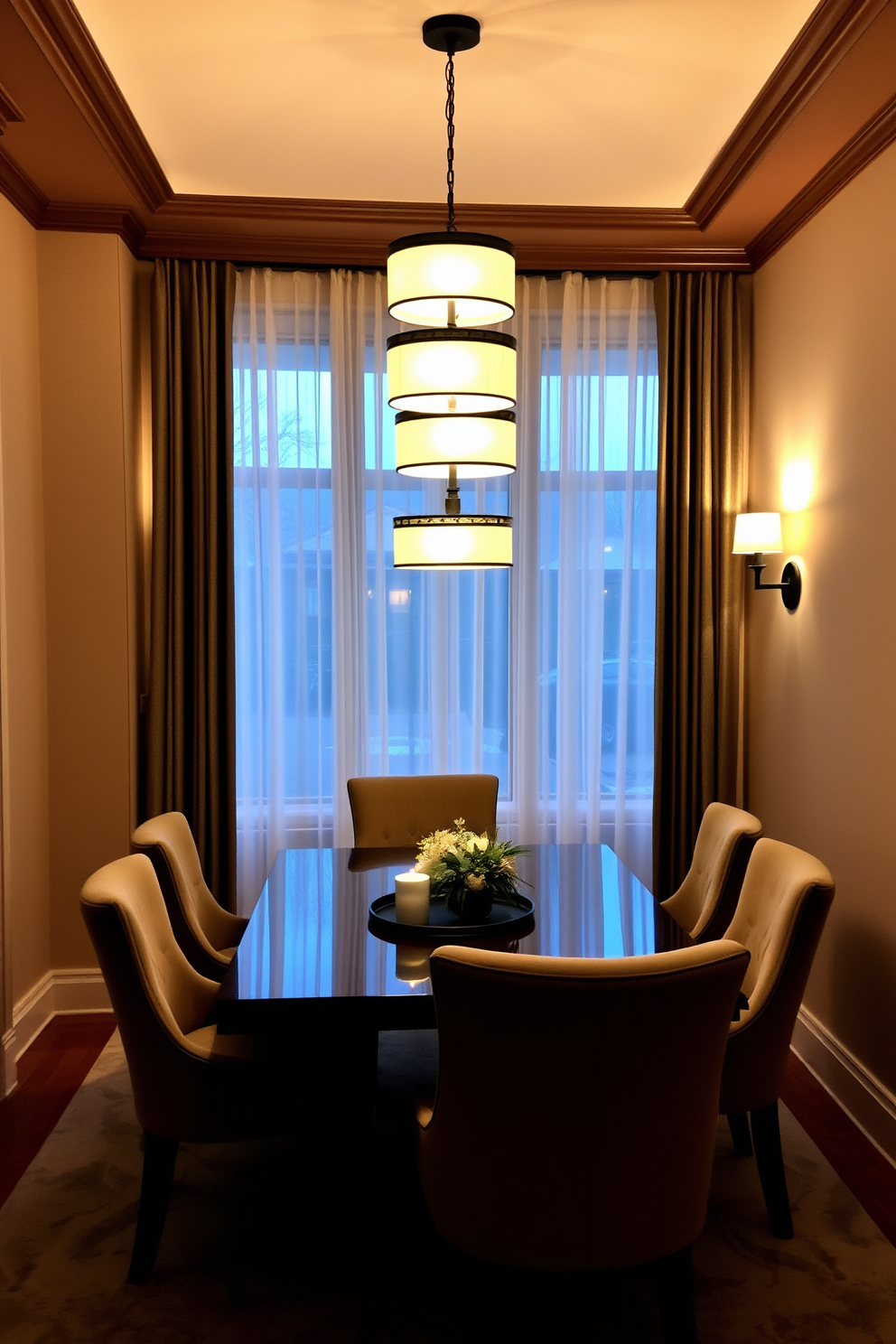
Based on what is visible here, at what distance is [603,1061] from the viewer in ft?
5.72

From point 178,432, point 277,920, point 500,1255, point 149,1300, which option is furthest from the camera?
point 178,432

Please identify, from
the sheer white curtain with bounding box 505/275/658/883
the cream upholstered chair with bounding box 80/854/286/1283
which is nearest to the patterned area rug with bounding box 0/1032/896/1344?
the cream upholstered chair with bounding box 80/854/286/1283

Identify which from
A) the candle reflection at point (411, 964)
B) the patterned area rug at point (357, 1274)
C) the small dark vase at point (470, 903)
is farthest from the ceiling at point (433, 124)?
the patterned area rug at point (357, 1274)

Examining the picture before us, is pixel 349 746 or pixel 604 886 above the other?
pixel 349 746

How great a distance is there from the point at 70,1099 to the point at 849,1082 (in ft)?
7.76

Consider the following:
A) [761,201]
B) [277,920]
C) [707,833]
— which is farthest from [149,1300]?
[761,201]

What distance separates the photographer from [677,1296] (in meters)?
1.99

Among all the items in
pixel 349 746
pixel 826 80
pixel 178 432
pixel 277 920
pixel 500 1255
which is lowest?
pixel 500 1255

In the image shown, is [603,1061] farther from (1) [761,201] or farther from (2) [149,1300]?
(1) [761,201]

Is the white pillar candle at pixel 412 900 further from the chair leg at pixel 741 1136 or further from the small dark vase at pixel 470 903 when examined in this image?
the chair leg at pixel 741 1136

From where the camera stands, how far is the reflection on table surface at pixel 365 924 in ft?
7.40

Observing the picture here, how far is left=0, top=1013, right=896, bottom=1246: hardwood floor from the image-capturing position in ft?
9.24

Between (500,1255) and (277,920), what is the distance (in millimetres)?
1065

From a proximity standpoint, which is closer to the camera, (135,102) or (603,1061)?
(603,1061)
